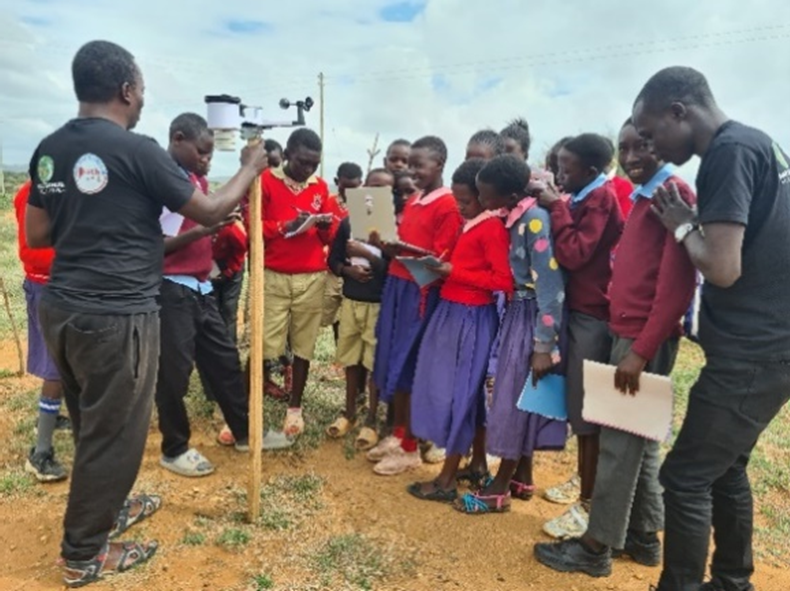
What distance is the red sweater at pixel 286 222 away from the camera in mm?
4293

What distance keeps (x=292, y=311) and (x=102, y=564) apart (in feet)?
6.64

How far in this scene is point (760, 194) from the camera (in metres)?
2.19

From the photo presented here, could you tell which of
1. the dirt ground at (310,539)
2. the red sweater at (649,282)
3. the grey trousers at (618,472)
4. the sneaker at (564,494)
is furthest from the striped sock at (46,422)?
the red sweater at (649,282)

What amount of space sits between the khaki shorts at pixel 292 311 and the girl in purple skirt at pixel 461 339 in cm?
105

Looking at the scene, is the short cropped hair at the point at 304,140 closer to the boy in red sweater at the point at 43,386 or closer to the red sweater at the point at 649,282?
the boy in red sweater at the point at 43,386

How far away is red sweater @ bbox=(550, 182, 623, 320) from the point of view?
298cm

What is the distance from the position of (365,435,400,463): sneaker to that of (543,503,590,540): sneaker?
3.65 ft

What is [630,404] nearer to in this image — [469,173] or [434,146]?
[469,173]

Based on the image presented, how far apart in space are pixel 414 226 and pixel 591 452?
1546mm

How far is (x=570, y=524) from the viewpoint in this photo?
128 inches

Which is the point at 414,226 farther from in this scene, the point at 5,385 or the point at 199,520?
the point at 5,385

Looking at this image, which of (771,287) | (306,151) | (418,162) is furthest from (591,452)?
(306,151)

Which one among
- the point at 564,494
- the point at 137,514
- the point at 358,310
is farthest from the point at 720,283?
the point at 137,514

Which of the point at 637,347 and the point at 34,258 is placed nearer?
the point at 637,347
